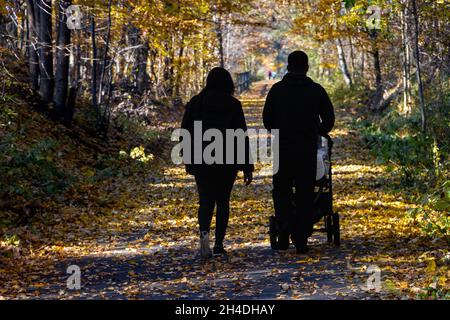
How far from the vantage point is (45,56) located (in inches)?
725

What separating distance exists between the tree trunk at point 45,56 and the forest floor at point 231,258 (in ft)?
18.7

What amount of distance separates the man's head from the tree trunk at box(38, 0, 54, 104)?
10435 mm

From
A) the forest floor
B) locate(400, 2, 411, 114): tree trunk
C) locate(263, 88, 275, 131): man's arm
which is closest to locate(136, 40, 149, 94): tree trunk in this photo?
locate(400, 2, 411, 114): tree trunk

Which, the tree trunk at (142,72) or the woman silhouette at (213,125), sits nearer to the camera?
the woman silhouette at (213,125)

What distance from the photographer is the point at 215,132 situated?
8773 millimetres

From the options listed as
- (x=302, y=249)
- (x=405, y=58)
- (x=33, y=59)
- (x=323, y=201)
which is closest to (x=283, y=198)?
(x=323, y=201)

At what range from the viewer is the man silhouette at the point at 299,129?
28.6 ft

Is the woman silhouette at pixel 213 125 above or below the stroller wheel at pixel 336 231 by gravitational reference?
above

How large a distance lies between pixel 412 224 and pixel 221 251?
318 cm
